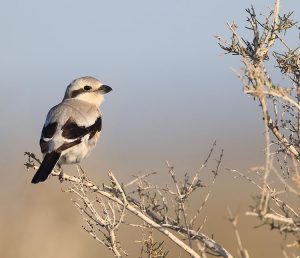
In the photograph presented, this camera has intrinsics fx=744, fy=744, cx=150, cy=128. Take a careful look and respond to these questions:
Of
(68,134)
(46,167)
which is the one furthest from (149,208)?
(68,134)

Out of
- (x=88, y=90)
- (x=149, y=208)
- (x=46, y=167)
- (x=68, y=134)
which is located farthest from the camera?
(x=88, y=90)

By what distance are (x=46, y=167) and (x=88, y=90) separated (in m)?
1.59

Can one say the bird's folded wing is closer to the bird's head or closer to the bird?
the bird

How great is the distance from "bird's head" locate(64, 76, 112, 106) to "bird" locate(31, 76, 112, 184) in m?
0.17

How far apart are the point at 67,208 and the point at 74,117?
11.3 feet

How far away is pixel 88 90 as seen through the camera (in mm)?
7195

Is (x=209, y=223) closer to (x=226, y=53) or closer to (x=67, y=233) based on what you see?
(x=67, y=233)

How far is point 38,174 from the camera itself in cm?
570

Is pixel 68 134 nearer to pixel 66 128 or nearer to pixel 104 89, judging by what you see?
pixel 66 128

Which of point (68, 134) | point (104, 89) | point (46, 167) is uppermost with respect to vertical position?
point (104, 89)

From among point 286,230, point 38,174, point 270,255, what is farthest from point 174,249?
point 286,230

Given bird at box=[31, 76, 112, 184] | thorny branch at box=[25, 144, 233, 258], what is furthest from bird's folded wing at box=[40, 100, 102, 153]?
thorny branch at box=[25, 144, 233, 258]

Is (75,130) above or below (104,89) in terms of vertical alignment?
below

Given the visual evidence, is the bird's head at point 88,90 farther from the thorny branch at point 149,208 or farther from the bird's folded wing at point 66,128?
the thorny branch at point 149,208
